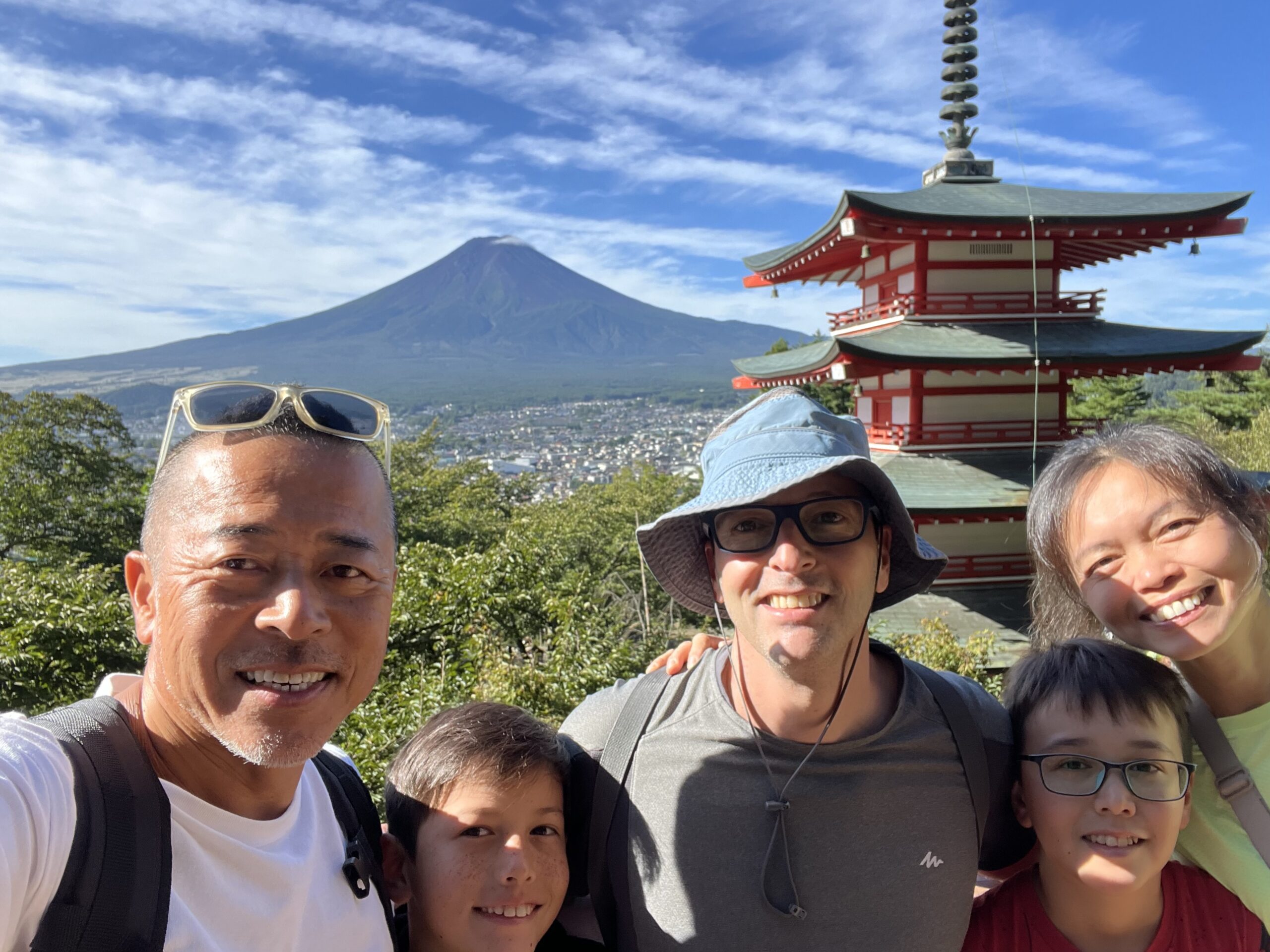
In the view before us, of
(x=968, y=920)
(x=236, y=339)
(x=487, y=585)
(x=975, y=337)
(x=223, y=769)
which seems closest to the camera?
(x=223, y=769)

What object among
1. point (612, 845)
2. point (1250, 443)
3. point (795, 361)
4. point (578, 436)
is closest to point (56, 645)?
point (612, 845)

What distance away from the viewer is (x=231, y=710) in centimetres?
115

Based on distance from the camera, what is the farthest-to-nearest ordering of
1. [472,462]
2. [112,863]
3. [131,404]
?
[131,404] → [472,462] → [112,863]

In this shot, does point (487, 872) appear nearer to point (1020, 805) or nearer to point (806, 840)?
point (806, 840)

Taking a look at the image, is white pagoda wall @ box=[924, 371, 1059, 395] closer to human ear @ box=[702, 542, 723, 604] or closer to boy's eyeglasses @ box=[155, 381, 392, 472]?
human ear @ box=[702, 542, 723, 604]

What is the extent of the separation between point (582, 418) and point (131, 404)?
46280 millimetres

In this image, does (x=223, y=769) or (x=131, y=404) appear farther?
(x=131, y=404)

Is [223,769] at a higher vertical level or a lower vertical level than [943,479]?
higher

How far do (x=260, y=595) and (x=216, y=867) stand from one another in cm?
37

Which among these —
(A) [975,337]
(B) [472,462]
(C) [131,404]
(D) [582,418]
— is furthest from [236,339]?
(A) [975,337]

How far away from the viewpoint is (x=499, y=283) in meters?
152

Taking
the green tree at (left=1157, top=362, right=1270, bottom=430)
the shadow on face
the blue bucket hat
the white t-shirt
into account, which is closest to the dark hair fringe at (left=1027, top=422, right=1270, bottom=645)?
the blue bucket hat

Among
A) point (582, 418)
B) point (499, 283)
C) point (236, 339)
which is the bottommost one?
point (582, 418)

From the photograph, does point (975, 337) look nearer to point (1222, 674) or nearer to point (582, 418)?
point (1222, 674)
